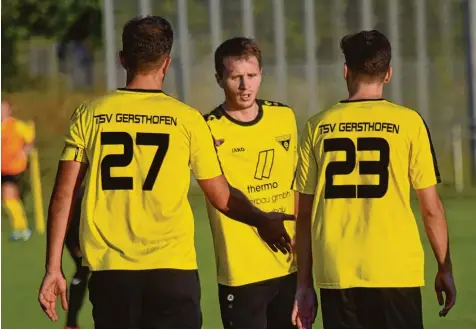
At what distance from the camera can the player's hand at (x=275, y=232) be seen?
6.32 metres

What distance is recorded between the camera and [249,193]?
251 inches

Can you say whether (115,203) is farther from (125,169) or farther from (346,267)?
(346,267)

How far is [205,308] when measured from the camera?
9578 mm

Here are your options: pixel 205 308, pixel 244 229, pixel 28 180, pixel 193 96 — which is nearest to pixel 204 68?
pixel 193 96

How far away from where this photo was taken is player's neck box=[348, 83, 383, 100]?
17.5ft

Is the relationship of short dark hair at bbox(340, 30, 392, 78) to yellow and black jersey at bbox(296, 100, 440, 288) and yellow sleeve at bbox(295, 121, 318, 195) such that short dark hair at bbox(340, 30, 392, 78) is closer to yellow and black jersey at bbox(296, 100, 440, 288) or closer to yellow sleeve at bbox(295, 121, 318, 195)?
yellow and black jersey at bbox(296, 100, 440, 288)

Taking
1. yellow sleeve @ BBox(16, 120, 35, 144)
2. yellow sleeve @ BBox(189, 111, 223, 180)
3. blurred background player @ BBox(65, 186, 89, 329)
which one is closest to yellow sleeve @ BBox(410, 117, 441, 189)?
yellow sleeve @ BBox(189, 111, 223, 180)

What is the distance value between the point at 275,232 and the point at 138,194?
1240mm

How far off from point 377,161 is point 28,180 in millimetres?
13389

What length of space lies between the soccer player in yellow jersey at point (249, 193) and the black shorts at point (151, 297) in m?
1.04

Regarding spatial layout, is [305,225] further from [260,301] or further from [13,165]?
[13,165]

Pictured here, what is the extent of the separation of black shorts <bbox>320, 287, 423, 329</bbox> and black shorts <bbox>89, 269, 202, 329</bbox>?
24.9 inches

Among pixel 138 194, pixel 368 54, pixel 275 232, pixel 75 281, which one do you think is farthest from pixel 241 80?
Answer: pixel 75 281

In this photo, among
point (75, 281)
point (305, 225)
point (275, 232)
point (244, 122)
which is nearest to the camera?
point (305, 225)
